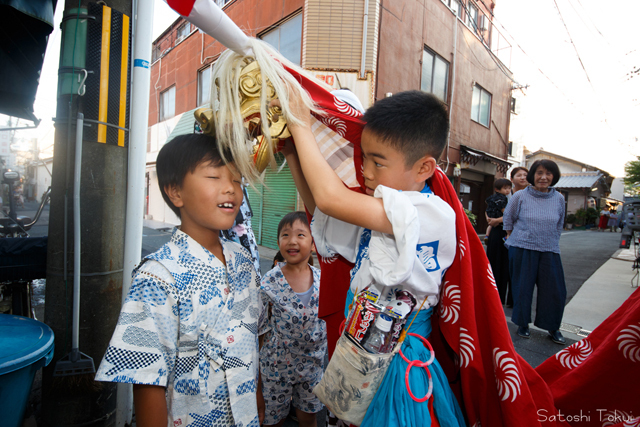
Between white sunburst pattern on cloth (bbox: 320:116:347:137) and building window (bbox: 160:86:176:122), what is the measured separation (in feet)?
45.9

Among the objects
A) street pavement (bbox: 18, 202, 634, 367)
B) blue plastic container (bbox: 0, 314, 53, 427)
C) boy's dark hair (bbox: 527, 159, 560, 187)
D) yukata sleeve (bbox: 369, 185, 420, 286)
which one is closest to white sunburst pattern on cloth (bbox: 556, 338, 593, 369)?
yukata sleeve (bbox: 369, 185, 420, 286)

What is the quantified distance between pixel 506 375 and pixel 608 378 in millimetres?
515

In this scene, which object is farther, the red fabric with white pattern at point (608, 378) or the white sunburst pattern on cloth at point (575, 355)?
the white sunburst pattern on cloth at point (575, 355)

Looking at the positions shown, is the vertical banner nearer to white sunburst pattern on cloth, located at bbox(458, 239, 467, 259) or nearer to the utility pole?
the utility pole

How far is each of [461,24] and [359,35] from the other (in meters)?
5.40

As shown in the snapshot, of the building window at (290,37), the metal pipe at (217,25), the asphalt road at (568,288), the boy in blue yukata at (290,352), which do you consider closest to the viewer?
the metal pipe at (217,25)

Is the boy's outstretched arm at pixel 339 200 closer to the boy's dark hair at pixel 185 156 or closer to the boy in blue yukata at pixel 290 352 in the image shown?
the boy's dark hair at pixel 185 156

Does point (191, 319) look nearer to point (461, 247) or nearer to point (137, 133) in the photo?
point (461, 247)

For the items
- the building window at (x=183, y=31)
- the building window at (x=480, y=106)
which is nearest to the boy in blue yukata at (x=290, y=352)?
the building window at (x=480, y=106)

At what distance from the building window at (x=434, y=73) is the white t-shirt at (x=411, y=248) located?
30.5ft

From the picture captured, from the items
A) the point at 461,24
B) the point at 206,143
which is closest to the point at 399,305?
the point at 206,143

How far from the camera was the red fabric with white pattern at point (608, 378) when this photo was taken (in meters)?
1.16

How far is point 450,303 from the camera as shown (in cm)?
114

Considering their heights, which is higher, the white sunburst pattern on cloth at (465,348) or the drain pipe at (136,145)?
the drain pipe at (136,145)
